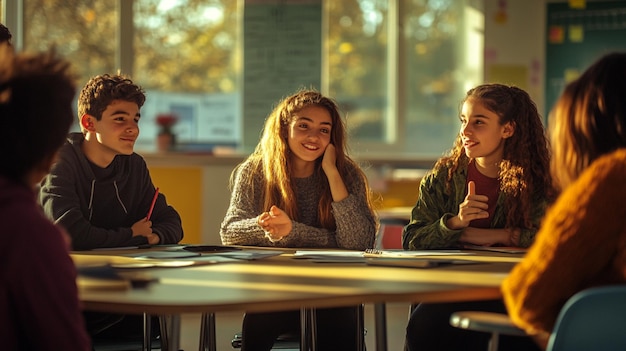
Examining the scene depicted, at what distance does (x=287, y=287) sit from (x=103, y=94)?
1.21 meters

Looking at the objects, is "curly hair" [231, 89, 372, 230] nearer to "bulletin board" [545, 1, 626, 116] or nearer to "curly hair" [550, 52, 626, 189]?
"curly hair" [550, 52, 626, 189]

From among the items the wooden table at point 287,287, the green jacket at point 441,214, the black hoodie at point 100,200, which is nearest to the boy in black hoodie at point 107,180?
the black hoodie at point 100,200

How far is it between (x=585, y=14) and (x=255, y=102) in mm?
2114

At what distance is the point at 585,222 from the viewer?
170 cm

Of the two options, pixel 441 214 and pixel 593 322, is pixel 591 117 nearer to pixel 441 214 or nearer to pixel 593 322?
pixel 593 322

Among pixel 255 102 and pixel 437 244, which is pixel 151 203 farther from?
pixel 255 102

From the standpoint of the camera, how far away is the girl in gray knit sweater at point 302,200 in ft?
9.11

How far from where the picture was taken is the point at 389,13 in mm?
6043

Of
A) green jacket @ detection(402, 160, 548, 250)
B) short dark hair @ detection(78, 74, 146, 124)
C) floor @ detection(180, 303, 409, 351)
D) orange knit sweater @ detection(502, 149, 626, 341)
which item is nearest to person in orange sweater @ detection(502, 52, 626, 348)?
orange knit sweater @ detection(502, 149, 626, 341)

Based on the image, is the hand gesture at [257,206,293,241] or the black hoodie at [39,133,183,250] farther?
the hand gesture at [257,206,293,241]

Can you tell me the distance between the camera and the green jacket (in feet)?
8.88

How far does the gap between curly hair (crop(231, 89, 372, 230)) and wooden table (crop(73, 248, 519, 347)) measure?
26.8 inches

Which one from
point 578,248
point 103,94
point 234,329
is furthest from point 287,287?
point 234,329

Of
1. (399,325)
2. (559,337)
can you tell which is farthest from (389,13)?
(559,337)
